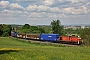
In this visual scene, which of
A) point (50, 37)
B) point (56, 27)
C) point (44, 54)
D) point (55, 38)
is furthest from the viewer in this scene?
point (56, 27)

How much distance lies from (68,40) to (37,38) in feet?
72.2

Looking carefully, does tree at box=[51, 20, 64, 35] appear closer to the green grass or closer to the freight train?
the freight train

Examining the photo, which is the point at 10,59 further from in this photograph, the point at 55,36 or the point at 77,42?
the point at 55,36

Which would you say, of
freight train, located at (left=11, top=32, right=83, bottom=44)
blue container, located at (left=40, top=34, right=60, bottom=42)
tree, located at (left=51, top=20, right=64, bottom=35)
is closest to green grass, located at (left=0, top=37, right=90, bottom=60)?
freight train, located at (left=11, top=32, right=83, bottom=44)

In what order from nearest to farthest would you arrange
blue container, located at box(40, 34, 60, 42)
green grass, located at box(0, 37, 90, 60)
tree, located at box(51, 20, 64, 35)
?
green grass, located at box(0, 37, 90, 60), blue container, located at box(40, 34, 60, 42), tree, located at box(51, 20, 64, 35)

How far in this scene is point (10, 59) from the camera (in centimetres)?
1634

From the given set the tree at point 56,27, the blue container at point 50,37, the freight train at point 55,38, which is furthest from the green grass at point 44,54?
the tree at point 56,27

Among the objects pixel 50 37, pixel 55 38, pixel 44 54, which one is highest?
pixel 44 54

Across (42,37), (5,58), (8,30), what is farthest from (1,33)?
(5,58)

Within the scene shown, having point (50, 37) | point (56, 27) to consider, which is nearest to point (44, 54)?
point (50, 37)

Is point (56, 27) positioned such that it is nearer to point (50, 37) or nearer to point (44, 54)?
point (50, 37)

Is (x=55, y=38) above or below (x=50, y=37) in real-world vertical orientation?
below

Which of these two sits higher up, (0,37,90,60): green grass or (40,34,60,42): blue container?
(0,37,90,60): green grass

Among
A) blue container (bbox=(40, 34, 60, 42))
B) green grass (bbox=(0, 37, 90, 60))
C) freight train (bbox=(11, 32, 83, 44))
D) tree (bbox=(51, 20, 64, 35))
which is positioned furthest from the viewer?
tree (bbox=(51, 20, 64, 35))
